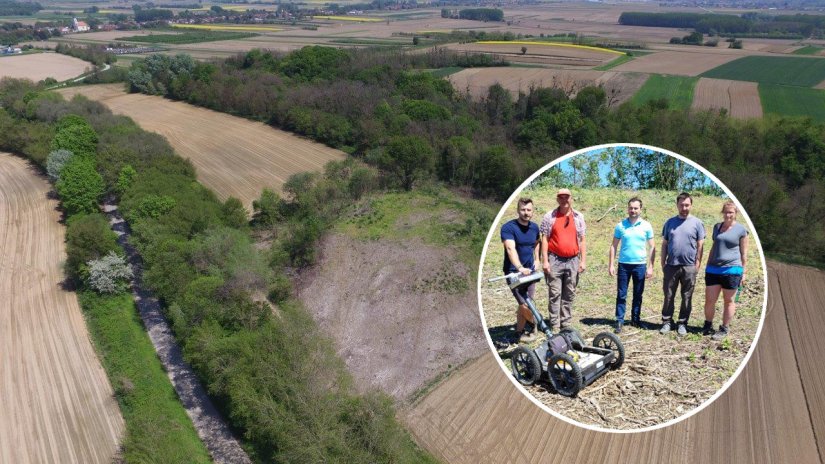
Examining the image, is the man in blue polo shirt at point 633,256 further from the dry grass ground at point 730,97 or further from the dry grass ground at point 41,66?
the dry grass ground at point 41,66

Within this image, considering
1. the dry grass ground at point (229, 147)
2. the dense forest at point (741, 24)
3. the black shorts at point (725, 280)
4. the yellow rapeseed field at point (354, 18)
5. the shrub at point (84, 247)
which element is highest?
the yellow rapeseed field at point (354, 18)

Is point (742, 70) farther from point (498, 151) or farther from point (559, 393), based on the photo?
point (559, 393)

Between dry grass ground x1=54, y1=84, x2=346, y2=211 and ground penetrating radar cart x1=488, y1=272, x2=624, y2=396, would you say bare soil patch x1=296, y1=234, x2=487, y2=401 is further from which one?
ground penetrating radar cart x1=488, y1=272, x2=624, y2=396

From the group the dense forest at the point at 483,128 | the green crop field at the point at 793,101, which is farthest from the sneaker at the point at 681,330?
the green crop field at the point at 793,101

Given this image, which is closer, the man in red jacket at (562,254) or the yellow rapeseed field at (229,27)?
the man in red jacket at (562,254)

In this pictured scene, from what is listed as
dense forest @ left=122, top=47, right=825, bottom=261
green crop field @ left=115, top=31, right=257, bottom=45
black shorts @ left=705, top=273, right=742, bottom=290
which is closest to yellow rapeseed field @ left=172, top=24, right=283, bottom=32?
green crop field @ left=115, top=31, right=257, bottom=45

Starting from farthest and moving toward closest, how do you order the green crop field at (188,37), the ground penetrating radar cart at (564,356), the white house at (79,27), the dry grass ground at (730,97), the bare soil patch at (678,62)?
the white house at (79,27) → the green crop field at (188,37) → the bare soil patch at (678,62) → the dry grass ground at (730,97) → the ground penetrating radar cart at (564,356)

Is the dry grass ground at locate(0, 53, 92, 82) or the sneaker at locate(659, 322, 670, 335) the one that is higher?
the dry grass ground at locate(0, 53, 92, 82)
